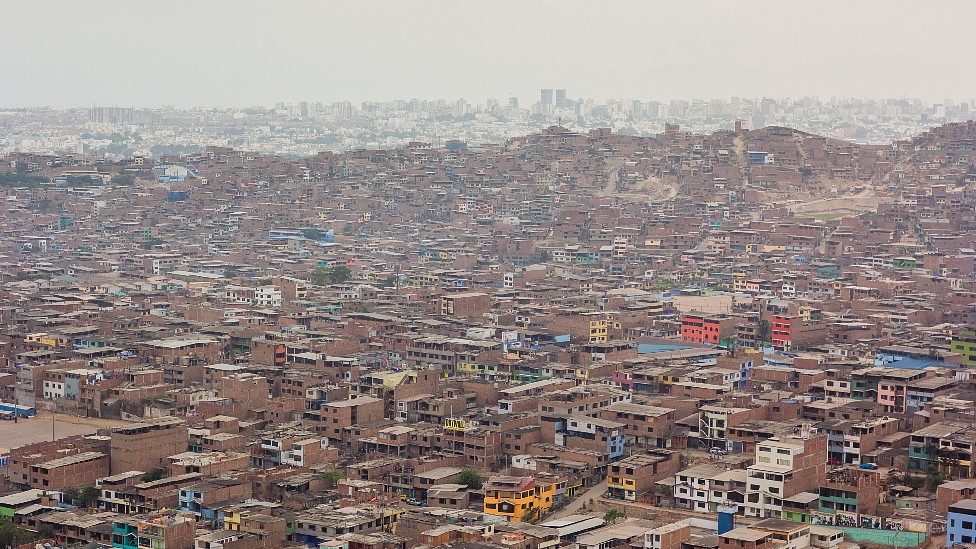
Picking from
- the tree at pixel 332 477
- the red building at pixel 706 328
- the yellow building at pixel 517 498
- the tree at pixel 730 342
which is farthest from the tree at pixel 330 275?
the yellow building at pixel 517 498

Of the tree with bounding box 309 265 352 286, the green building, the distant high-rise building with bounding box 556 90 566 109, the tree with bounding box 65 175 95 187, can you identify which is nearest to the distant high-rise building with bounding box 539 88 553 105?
the distant high-rise building with bounding box 556 90 566 109

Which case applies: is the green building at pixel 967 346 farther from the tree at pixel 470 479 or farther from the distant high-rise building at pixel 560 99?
the distant high-rise building at pixel 560 99

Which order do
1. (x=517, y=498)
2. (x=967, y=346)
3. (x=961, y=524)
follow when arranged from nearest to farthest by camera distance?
(x=961, y=524), (x=517, y=498), (x=967, y=346)

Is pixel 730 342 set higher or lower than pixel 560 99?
lower

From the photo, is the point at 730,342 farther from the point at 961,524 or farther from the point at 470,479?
the point at 961,524

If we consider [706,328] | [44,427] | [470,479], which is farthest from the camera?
[706,328]

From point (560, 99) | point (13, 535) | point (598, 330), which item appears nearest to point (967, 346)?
point (598, 330)

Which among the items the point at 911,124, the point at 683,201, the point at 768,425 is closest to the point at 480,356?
the point at 768,425
